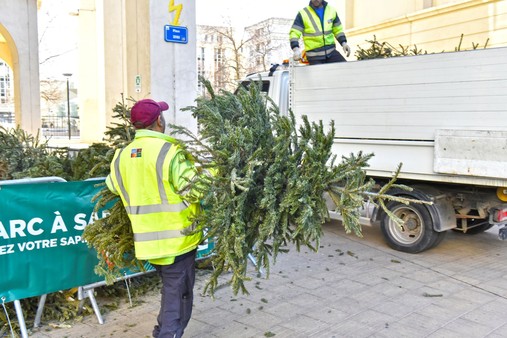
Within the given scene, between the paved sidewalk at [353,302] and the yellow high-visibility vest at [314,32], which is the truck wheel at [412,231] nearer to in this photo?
the paved sidewalk at [353,302]

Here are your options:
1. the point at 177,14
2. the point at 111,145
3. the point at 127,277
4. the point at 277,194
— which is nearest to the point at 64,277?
the point at 127,277

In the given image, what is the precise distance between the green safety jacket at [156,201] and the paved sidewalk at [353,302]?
1224 mm

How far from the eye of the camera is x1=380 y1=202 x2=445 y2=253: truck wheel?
648 cm

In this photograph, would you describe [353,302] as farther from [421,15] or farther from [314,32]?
[421,15]

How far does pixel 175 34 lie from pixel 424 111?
447 cm

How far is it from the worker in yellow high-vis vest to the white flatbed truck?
7.69 ft

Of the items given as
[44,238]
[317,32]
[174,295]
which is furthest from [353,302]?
[317,32]

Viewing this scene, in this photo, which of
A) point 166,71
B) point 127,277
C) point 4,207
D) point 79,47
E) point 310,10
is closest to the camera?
point 4,207

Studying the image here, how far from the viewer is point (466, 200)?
637 cm

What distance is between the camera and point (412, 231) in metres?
6.74

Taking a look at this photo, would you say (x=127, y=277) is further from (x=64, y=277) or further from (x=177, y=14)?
(x=177, y=14)

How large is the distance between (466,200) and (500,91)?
5.27 feet

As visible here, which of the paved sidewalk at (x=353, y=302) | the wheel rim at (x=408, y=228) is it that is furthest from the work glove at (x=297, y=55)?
the paved sidewalk at (x=353, y=302)

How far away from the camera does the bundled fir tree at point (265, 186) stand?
3010mm
